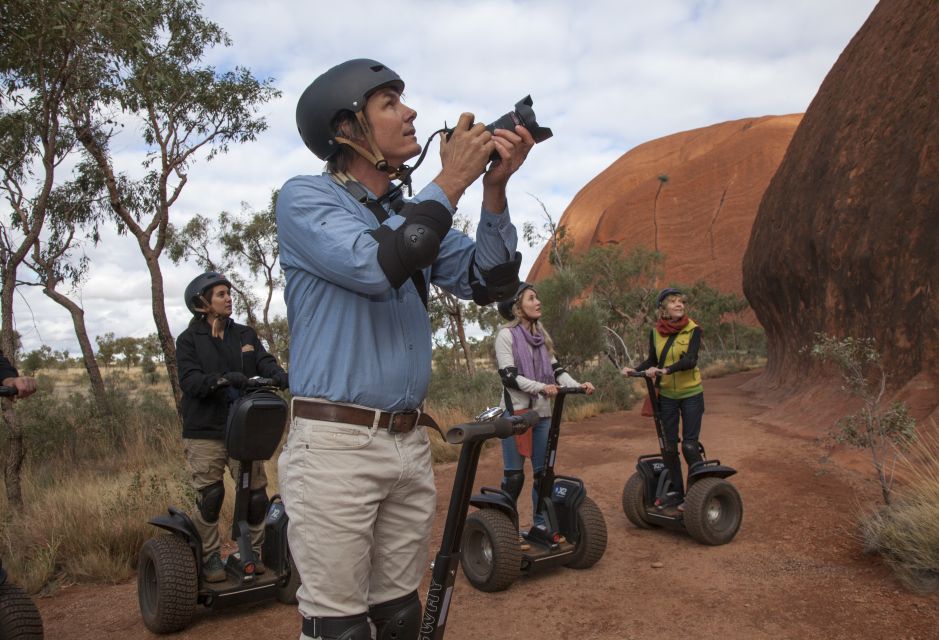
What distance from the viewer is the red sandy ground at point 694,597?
401 centimetres

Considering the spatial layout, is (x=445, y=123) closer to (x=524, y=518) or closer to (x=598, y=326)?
(x=524, y=518)

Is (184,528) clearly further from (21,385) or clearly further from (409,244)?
(409,244)

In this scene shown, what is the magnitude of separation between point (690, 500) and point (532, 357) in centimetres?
158

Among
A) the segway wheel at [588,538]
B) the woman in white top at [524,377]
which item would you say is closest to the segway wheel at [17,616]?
the woman in white top at [524,377]

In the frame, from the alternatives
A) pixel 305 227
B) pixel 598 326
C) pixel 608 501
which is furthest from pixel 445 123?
pixel 598 326

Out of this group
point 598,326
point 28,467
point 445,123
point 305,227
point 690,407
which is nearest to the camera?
point 305,227

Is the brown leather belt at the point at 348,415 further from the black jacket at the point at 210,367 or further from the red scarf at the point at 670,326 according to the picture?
the red scarf at the point at 670,326

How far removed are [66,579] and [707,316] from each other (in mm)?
33493

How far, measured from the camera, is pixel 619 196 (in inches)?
2447

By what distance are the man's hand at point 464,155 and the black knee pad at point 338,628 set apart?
1.09 m

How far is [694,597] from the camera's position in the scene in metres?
4.49

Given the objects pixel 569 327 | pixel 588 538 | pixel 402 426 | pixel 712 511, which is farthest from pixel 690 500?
pixel 569 327

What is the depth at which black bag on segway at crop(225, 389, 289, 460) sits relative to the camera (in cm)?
407

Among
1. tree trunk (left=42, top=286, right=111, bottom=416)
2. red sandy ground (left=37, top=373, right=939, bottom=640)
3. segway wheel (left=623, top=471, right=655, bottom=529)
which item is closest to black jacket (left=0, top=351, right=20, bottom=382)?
red sandy ground (left=37, top=373, right=939, bottom=640)
